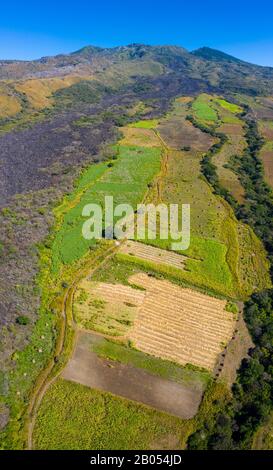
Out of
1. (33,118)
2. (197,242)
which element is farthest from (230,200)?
(33,118)

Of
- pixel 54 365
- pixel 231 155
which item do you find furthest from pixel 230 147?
pixel 54 365

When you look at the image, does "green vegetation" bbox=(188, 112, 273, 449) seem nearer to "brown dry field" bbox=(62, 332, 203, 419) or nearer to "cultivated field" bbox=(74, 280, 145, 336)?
"brown dry field" bbox=(62, 332, 203, 419)

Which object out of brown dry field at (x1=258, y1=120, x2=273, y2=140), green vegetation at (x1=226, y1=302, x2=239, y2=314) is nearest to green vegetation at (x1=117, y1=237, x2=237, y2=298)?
green vegetation at (x1=226, y1=302, x2=239, y2=314)

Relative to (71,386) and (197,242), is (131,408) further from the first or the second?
(197,242)

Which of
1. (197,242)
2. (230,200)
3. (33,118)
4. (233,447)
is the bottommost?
(233,447)

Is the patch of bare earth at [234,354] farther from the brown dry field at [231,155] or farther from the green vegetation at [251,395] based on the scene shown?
the brown dry field at [231,155]

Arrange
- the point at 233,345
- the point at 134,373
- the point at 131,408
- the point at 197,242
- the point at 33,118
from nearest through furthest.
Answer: the point at 131,408 < the point at 134,373 < the point at 233,345 < the point at 197,242 < the point at 33,118

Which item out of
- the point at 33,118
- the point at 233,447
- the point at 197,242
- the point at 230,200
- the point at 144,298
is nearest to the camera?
the point at 233,447

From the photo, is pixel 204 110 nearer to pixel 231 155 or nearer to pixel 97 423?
pixel 231 155
